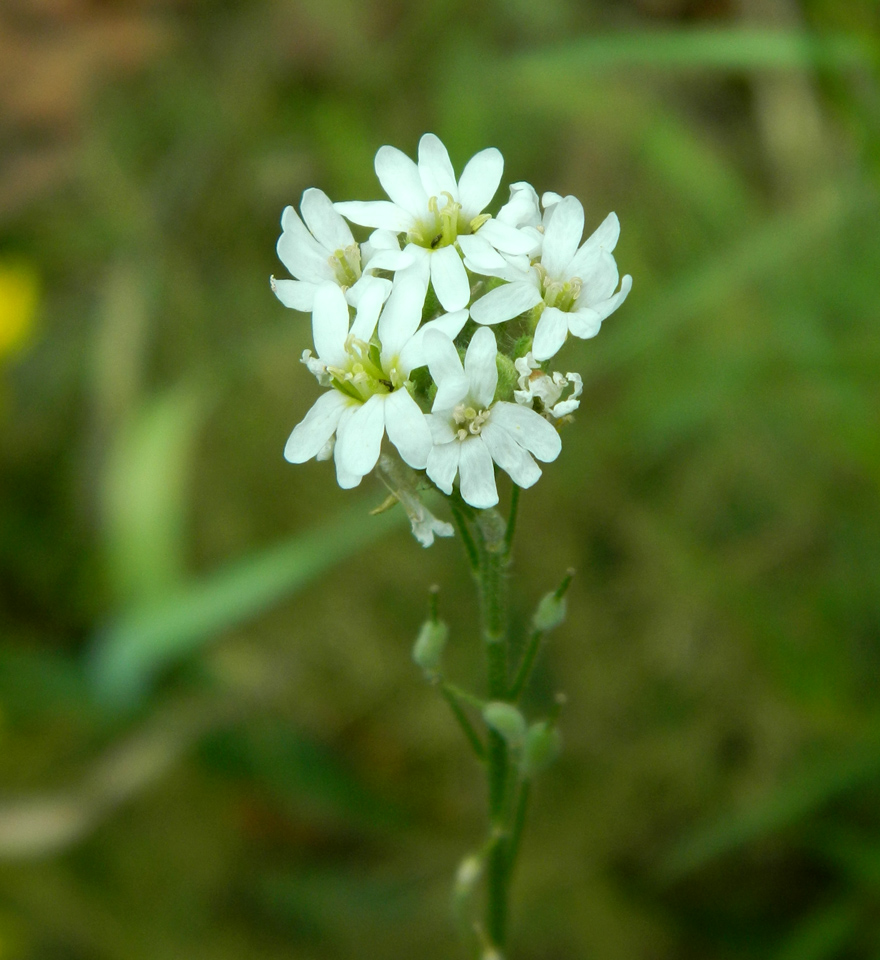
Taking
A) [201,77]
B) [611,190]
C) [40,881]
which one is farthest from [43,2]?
[40,881]

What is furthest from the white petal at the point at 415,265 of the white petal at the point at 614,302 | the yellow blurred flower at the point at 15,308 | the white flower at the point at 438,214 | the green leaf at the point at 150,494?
the yellow blurred flower at the point at 15,308

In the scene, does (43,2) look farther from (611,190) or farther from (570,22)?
(611,190)

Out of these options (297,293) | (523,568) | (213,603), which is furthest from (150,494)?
(297,293)

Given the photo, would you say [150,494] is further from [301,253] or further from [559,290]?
[559,290]

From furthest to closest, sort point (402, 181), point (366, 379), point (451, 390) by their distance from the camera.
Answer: point (402, 181), point (366, 379), point (451, 390)

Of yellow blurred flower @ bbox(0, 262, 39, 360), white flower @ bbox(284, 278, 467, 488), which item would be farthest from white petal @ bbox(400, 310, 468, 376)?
yellow blurred flower @ bbox(0, 262, 39, 360)
